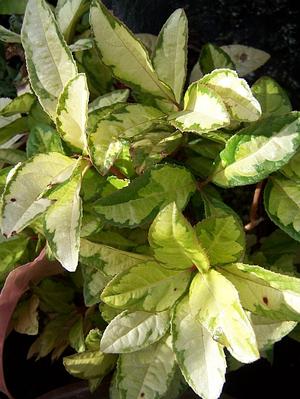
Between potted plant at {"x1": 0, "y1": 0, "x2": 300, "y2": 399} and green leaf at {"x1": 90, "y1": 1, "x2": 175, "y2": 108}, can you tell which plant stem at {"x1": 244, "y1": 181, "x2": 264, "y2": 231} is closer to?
potted plant at {"x1": 0, "y1": 0, "x2": 300, "y2": 399}

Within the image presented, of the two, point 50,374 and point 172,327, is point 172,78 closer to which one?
point 172,327

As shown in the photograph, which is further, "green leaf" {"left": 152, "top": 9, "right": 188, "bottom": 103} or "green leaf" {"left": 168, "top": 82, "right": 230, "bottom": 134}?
"green leaf" {"left": 152, "top": 9, "right": 188, "bottom": 103}

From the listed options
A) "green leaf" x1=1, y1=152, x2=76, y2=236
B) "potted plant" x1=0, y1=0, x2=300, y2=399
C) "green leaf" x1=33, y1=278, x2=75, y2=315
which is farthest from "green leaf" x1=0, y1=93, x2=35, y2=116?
"green leaf" x1=33, y1=278, x2=75, y2=315

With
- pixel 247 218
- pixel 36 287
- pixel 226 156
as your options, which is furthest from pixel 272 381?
pixel 226 156

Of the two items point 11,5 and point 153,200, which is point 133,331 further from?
point 11,5

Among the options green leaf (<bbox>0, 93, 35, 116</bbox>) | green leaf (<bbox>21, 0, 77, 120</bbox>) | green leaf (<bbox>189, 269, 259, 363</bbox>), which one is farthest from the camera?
green leaf (<bbox>0, 93, 35, 116</bbox>)

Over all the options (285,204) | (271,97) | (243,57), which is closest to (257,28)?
(243,57)

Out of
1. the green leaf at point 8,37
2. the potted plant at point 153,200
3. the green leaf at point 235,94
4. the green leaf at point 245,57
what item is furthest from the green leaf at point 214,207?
the green leaf at point 8,37
